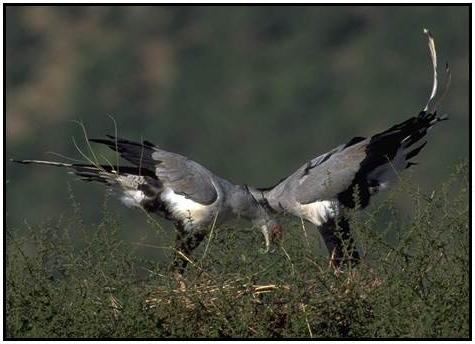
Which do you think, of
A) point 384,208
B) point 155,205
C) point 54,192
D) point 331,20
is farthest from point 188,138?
point 384,208

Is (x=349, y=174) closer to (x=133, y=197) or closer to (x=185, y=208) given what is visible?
(x=185, y=208)

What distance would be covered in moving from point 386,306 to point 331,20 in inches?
1095

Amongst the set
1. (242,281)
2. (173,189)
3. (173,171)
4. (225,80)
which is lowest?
(225,80)

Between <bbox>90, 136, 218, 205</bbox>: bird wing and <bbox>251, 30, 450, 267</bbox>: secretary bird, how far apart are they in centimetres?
47

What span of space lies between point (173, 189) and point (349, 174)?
1.02 metres

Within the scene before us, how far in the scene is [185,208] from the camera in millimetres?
9211

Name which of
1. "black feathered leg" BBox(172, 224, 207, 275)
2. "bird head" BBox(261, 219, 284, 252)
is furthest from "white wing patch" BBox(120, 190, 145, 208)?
"bird head" BBox(261, 219, 284, 252)

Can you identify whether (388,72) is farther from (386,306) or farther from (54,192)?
(386,306)

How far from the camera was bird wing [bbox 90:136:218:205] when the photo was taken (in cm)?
912

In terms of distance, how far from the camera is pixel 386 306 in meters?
6.77

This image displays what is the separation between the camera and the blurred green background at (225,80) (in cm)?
2727

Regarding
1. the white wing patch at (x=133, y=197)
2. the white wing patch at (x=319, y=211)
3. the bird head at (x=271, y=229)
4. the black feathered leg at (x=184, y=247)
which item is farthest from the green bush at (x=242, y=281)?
the white wing patch at (x=133, y=197)

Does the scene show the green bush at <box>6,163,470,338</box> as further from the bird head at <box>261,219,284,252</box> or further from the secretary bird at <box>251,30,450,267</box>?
the secretary bird at <box>251,30,450,267</box>

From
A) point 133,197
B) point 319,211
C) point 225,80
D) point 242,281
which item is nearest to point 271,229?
point 319,211
